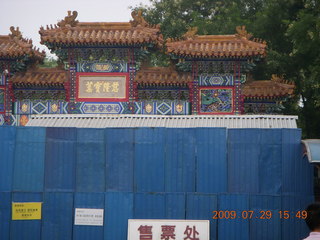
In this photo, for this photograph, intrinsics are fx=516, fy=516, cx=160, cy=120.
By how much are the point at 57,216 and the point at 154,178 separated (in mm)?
2693

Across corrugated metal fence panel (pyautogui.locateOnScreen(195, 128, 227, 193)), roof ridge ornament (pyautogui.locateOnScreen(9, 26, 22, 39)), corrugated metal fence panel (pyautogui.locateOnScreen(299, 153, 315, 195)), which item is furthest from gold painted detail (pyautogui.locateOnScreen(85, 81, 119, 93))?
corrugated metal fence panel (pyautogui.locateOnScreen(299, 153, 315, 195))

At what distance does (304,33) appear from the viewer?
21172 millimetres

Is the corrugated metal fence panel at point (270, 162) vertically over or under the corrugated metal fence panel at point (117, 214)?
over

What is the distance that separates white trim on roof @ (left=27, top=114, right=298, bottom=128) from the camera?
1562 cm

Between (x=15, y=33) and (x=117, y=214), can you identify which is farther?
(x=15, y=33)

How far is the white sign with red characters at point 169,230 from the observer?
12602 mm

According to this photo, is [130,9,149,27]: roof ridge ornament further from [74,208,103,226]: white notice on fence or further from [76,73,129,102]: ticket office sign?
[74,208,103,226]: white notice on fence

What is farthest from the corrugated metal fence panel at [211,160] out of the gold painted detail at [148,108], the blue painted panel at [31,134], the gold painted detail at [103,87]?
the gold painted detail at [103,87]

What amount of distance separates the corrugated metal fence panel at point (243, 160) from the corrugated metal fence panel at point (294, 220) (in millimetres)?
836

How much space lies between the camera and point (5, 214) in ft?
43.9

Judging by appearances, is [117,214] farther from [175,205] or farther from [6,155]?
[6,155]

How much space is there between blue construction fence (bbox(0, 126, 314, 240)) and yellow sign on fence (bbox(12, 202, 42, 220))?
0.13 m
